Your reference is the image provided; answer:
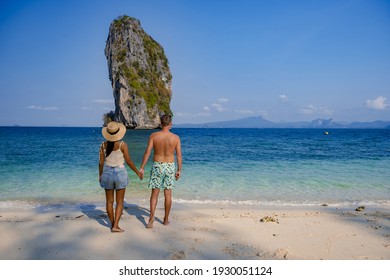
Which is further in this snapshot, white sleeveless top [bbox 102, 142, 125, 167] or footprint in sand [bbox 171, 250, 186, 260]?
white sleeveless top [bbox 102, 142, 125, 167]

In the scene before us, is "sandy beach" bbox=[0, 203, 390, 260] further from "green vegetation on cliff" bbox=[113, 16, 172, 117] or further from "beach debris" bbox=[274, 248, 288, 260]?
"green vegetation on cliff" bbox=[113, 16, 172, 117]

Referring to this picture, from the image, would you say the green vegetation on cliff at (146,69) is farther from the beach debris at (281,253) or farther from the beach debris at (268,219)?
the beach debris at (281,253)

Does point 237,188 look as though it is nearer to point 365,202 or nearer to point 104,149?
point 365,202

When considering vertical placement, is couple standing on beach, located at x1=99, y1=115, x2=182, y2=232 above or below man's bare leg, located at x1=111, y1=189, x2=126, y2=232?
above

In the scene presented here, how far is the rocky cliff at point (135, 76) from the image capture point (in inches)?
3226

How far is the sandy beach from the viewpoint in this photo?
451cm

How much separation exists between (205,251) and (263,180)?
318 inches

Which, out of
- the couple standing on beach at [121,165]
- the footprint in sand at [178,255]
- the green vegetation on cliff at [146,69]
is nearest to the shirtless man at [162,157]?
the couple standing on beach at [121,165]

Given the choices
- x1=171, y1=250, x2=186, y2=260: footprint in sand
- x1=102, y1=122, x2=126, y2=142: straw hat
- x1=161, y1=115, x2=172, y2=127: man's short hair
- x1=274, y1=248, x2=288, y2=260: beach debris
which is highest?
x1=161, y1=115, x2=172, y2=127: man's short hair

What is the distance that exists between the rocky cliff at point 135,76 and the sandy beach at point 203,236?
252 ft

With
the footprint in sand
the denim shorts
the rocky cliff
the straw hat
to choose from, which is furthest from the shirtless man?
the rocky cliff

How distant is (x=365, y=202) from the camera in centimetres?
873

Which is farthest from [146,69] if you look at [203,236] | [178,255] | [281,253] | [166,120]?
[281,253]

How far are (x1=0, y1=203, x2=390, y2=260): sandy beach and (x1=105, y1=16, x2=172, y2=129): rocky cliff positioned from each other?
3028 inches
